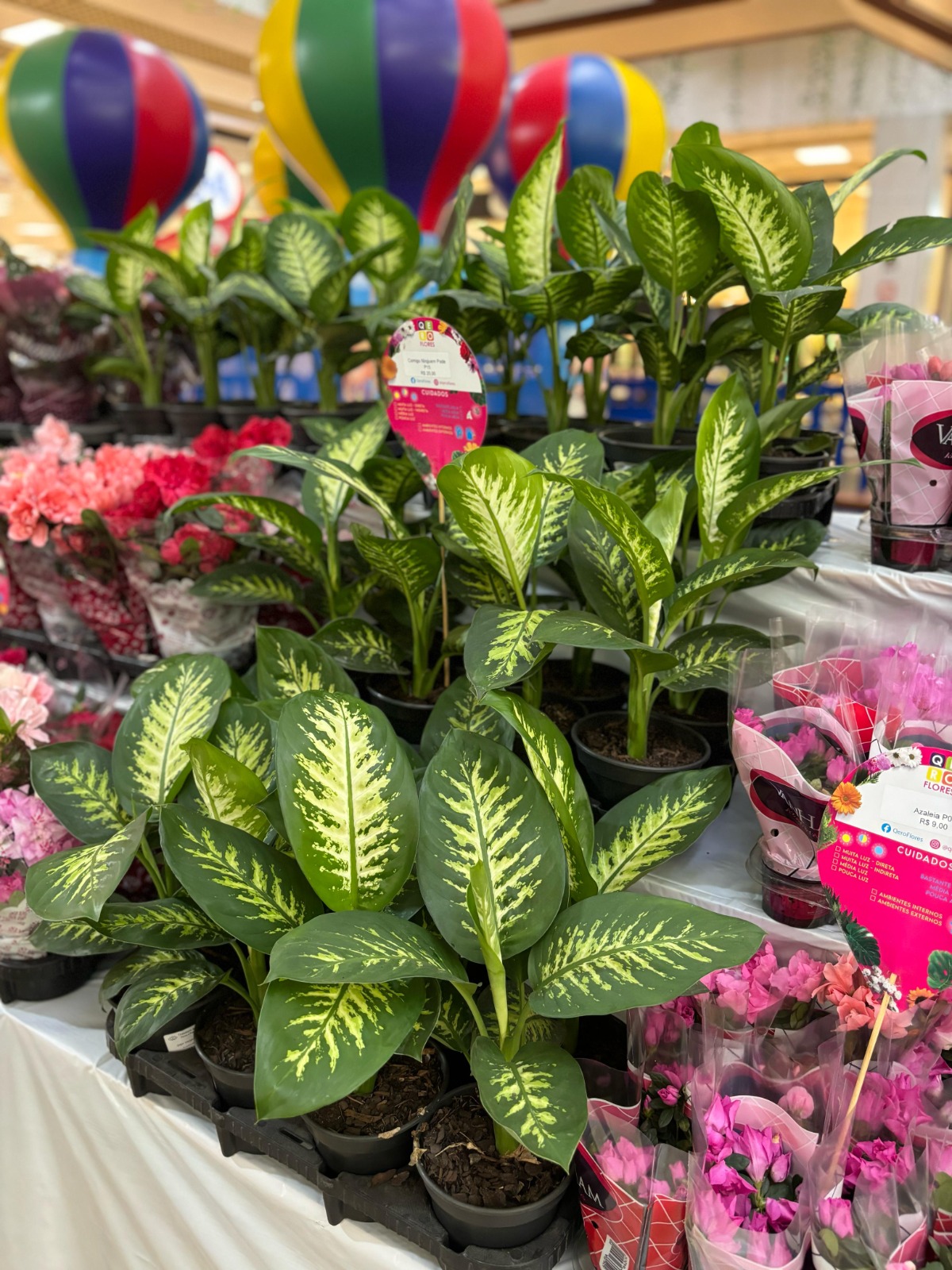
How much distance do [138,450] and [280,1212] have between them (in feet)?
4.09

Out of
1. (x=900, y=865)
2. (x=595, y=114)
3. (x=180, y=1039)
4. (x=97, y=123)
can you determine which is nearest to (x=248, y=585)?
(x=180, y=1039)

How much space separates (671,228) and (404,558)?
1.60 ft

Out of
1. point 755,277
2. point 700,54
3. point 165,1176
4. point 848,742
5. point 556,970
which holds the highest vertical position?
point 700,54

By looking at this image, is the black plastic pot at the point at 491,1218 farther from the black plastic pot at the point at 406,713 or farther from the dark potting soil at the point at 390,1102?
the black plastic pot at the point at 406,713

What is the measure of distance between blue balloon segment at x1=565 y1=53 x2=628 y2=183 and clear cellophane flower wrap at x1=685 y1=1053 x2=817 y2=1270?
384cm

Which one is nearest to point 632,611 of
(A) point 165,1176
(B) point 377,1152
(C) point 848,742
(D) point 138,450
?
(C) point 848,742

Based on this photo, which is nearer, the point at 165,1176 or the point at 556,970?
the point at 556,970

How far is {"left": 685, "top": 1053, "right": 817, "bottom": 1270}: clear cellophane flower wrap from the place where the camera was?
68 cm

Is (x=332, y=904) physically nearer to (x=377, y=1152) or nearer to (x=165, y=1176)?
(x=377, y=1152)

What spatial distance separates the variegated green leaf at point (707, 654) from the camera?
99 cm

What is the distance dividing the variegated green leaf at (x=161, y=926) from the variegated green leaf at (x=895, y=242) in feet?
3.25

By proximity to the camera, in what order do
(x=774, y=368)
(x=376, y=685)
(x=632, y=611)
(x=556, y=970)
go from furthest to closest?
1. (x=376, y=685)
2. (x=774, y=368)
3. (x=632, y=611)
4. (x=556, y=970)

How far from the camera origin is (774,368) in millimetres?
1167

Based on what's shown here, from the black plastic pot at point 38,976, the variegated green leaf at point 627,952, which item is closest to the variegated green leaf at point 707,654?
the variegated green leaf at point 627,952
